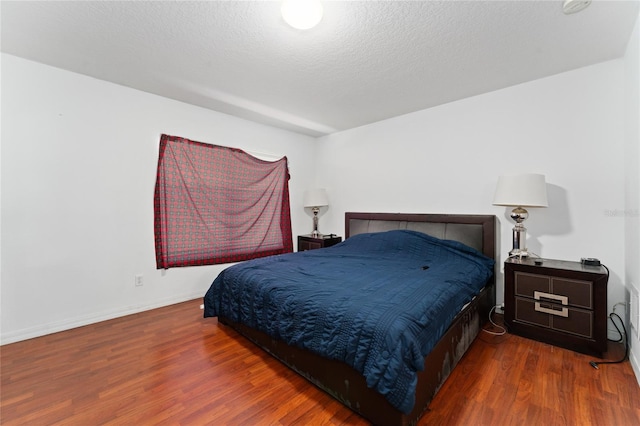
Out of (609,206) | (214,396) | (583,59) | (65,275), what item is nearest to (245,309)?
(214,396)

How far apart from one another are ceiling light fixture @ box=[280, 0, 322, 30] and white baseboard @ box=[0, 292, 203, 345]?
3051mm

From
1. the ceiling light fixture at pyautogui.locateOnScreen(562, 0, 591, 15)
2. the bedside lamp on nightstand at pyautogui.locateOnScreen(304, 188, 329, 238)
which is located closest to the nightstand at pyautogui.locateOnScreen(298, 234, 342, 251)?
the bedside lamp on nightstand at pyautogui.locateOnScreen(304, 188, 329, 238)

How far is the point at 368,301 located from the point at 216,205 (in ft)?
8.41

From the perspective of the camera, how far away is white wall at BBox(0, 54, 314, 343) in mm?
2352

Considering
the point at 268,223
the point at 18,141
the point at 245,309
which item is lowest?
the point at 245,309

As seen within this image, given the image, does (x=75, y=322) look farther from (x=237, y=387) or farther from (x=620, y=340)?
(x=620, y=340)

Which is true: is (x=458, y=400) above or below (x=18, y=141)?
below

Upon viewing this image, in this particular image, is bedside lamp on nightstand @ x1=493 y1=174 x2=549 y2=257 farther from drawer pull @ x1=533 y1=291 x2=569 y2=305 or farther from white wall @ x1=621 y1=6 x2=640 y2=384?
white wall @ x1=621 y1=6 x2=640 y2=384

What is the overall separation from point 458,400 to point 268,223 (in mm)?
3068

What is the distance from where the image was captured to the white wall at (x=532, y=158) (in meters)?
2.35

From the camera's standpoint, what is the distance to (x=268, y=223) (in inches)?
161

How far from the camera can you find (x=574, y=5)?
66.1 inches

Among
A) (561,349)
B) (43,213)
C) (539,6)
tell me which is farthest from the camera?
(43,213)

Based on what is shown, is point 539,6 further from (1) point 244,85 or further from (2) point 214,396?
(2) point 214,396
